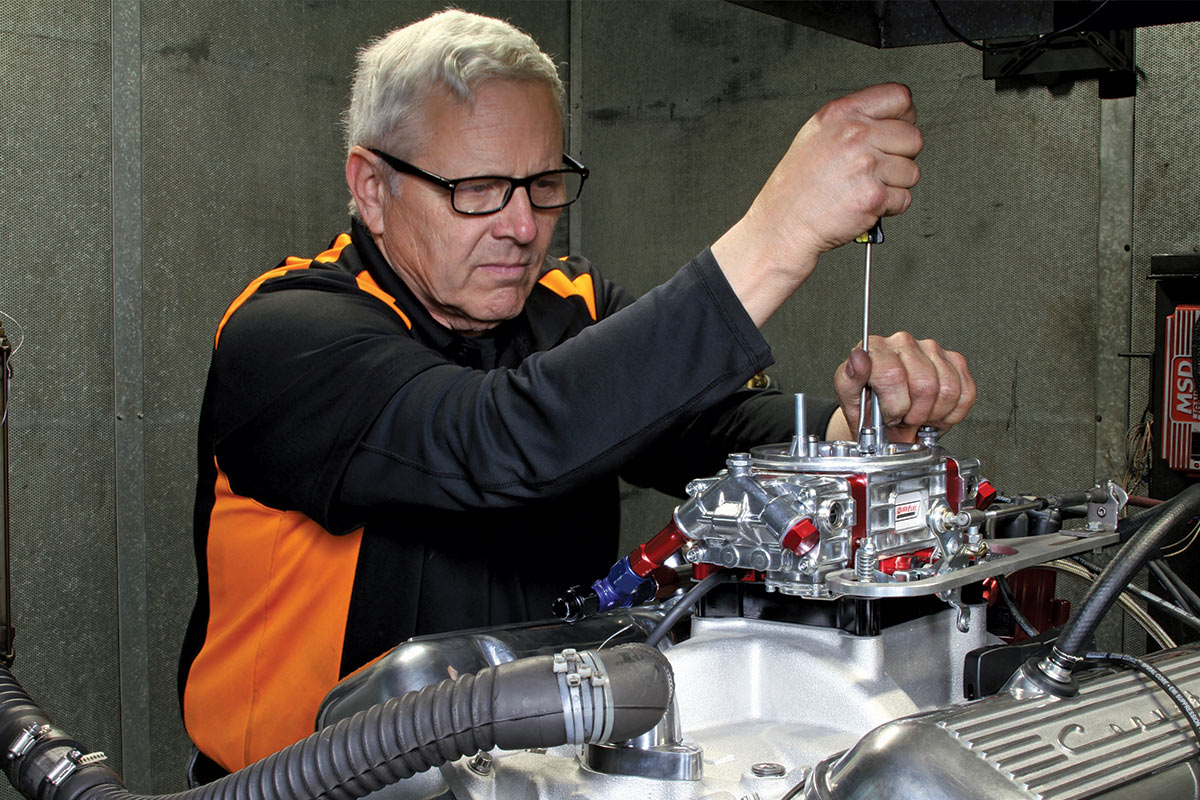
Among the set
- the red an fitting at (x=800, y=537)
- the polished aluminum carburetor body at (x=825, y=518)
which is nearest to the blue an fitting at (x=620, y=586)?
the polished aluminum carburetor body at (x=825, y=518)

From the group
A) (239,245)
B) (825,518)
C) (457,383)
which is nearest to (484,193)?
(457,383)

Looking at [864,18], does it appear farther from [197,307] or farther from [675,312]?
[197,307]

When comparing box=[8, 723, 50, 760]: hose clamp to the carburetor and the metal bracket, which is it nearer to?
the carburetor

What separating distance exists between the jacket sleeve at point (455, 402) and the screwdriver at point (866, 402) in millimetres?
142

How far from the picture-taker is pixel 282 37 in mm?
2947

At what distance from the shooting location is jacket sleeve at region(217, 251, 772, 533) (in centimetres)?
109

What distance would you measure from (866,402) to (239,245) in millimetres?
2033

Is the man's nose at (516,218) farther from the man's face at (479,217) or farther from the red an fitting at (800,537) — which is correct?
the red an fitting at (800,537)

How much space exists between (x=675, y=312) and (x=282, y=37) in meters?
2.20

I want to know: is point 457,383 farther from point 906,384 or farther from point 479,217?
point 906,384

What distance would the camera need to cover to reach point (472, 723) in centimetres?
88

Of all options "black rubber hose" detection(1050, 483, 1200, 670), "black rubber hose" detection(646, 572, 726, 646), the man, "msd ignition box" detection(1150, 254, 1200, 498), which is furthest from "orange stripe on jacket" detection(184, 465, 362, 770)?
"msd ignition box" detection(1150, 254, 1200, 498)

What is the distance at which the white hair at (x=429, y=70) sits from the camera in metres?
1.53

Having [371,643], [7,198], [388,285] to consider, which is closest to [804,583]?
[371,643]
